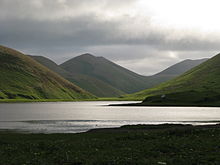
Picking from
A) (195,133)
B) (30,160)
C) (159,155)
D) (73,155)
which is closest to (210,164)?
(159,155)

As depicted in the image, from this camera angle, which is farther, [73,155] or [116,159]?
[73,155]

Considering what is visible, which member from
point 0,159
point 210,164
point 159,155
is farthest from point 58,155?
point 210,164

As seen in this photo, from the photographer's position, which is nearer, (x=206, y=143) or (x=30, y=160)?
(x=30, y=160)

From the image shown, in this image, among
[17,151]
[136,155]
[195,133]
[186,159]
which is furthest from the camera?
[195,133]

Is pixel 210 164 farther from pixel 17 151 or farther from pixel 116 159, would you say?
pixel 17 151

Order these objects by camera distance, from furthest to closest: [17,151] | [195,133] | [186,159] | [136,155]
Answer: [195,133] → [17,151] → [136,155] → [186,159]

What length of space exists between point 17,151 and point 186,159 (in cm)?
1934

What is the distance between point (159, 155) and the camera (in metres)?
31.2

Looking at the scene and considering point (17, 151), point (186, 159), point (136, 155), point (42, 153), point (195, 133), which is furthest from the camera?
point (195, 133)

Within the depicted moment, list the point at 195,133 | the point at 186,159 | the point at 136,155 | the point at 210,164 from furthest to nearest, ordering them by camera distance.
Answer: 1. the point at 195,133
2. the point at 136,155
3. the point at 186,159
4. the point at 210,164

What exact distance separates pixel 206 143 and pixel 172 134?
13.3 meters

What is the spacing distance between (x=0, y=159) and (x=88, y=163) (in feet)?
29.6

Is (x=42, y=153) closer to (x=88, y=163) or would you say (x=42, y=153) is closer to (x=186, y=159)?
(x=88, y=163)

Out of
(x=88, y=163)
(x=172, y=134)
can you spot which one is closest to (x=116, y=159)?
(x=88, y=163)
